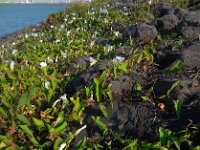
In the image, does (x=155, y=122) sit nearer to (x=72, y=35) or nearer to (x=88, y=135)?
(x=88, y=135)

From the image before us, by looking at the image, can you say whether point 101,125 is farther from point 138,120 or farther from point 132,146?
point 132,146

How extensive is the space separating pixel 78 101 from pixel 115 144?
2.08 feet

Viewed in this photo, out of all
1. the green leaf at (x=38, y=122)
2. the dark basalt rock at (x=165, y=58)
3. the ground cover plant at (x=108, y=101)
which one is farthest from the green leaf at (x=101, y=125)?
the dark basalt rock at (x=165, y=58)

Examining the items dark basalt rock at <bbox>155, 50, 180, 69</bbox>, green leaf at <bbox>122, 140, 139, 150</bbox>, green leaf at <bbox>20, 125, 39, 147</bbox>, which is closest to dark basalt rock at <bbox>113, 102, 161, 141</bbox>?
green leaf at <bbox>122, 140, 139, 150</bbox>

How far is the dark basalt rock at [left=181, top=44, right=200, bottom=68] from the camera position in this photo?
4.62 m

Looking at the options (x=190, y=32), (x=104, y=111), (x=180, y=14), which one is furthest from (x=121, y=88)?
(x=180, y=14)

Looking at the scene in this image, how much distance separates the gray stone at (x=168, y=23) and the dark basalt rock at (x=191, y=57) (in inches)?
84.4

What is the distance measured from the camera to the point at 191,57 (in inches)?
185

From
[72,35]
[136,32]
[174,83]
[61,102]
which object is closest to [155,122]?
[174,83]

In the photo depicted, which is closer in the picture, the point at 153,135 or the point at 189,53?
the point at 153,135

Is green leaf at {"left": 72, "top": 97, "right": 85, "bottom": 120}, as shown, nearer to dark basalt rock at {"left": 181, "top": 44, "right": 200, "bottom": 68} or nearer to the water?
dark basalt rock at {"left": 181, "top": 44, "right": 200, "bottom": 68}

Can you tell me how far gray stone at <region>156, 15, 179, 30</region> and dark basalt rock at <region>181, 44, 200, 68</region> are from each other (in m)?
2.14

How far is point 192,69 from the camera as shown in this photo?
14.7 ft

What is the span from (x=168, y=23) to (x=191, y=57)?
248 cm
